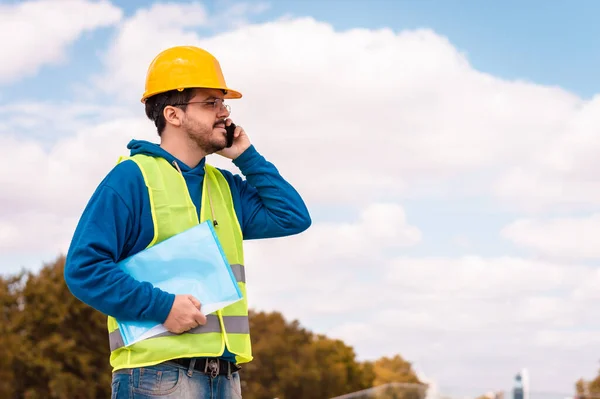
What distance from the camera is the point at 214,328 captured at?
372 cm

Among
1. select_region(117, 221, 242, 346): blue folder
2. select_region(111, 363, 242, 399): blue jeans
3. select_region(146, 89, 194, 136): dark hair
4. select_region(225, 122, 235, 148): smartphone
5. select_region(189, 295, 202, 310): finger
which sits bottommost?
select_region(111, 363, 242, 399): blue jeans

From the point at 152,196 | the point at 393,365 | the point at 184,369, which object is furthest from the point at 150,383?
the point at 393,365

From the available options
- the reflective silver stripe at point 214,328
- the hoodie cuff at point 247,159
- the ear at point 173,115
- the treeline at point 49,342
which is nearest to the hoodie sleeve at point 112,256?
the reflective silver stripe at point 214,328

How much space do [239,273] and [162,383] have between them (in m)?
0.62

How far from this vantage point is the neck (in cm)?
398

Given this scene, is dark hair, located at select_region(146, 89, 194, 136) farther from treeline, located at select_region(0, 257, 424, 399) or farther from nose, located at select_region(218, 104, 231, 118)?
treeline, located at select_region(0, 257, 424, 399)

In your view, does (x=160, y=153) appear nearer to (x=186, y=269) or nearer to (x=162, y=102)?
(x=162, y=102)

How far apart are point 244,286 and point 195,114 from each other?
0.80 meters

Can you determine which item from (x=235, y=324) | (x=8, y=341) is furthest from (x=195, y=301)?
(x=8, y=341)

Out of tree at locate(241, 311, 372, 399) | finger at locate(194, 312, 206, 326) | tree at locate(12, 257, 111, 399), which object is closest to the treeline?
tree at locate(12, 257, 111, 399)

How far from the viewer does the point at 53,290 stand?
3894 cm

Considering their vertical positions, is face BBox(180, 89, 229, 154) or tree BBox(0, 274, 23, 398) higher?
tree BBox(0, 274, 23, 398)

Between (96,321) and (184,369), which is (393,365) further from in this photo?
(184,369)

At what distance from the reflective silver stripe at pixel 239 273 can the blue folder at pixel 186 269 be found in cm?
20
